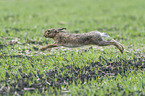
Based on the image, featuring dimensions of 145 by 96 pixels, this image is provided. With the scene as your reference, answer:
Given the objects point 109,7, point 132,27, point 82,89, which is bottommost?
point 82,89

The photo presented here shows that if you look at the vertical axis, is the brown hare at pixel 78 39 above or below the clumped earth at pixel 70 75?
above

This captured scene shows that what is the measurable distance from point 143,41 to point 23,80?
5.73m

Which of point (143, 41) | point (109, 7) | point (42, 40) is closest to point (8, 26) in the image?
point (42, 40)

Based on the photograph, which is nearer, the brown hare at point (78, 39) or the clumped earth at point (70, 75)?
the clumped earth at point (70, 75)

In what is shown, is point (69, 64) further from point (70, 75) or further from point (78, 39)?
point (78, 39)

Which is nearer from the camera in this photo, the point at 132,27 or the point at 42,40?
the point at 42,40

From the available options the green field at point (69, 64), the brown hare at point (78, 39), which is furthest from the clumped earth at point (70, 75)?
the brown hare at point (78, 39)

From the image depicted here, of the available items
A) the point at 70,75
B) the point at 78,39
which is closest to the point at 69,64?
the point at 70,75

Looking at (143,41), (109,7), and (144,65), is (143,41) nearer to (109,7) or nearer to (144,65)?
(144,65)

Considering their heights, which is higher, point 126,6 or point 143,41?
point 126,6

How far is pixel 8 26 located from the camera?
1089 centimetres

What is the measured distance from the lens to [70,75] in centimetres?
580

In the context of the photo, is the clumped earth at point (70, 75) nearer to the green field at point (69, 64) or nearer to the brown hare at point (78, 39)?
the green field at point (69, 64)

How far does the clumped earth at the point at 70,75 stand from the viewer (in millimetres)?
5148
